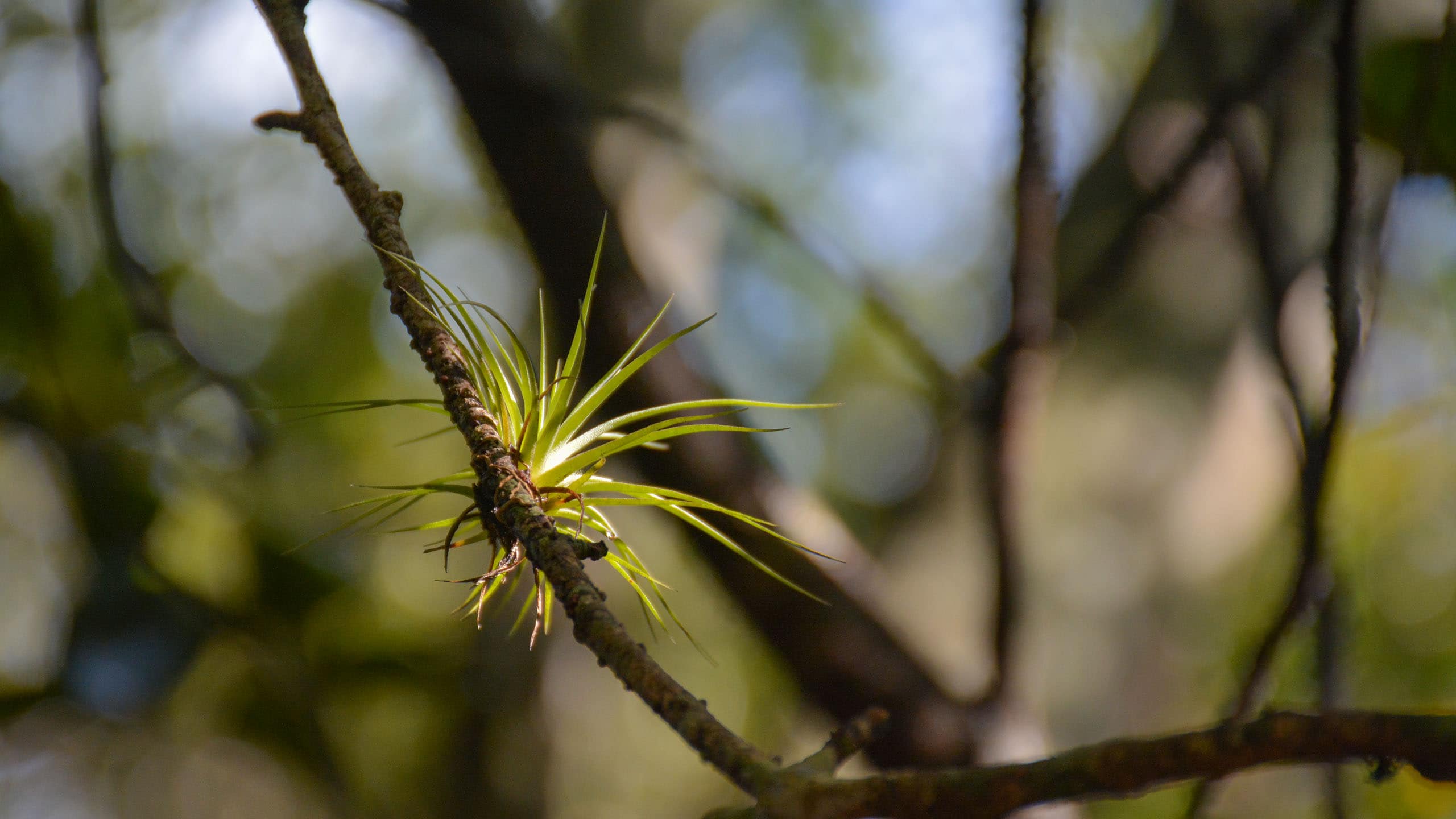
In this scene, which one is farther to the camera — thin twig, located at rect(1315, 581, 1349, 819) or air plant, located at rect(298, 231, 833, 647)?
thin twig, located at rect(1315, 581, 1349, 819)

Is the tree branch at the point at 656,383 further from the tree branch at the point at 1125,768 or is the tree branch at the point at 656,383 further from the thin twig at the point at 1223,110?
the tree branch at the point at 1125,768

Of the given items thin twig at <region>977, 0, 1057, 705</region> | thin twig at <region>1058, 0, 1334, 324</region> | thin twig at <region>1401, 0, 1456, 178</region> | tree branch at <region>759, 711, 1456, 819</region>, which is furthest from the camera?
thin twig at <region>1058, 0, 1334, 324</region>

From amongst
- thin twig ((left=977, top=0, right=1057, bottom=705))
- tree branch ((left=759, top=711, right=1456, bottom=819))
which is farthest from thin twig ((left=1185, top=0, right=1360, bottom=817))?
tree branch ((left=759, top=711, right=1456, bottom=819))

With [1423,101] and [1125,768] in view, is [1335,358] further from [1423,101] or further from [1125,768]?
[1125,768]

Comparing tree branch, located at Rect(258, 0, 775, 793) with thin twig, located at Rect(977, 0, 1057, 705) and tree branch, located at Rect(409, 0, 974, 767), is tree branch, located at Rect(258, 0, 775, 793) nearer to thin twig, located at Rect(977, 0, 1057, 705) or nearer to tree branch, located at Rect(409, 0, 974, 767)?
tree branch, located at Rect(409, 0, 974, 767)

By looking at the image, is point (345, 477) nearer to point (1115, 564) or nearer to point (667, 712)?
point (1115, 564)

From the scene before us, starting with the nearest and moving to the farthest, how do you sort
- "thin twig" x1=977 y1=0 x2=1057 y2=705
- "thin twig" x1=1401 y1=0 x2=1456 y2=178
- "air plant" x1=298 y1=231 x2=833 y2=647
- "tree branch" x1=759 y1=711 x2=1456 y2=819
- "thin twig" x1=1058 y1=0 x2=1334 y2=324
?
"tree branch" x1=759 y1=711 x2=1456 y2=819, "air plant" x1=298 y1=231 x2=833 y2=647, "thin twig" x1=1401 y1=0 x2=1456 y2=178, "thin twig" x1=977 y1=0 x2=1057 y2=705, "thin twig" x1=1058 y1=0 x2=1334 y2=324
